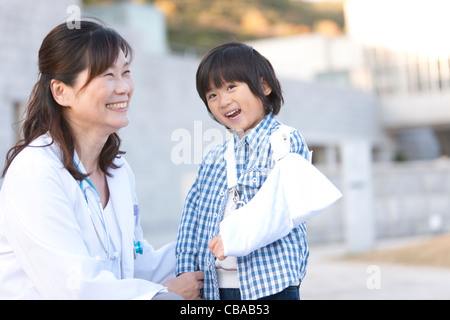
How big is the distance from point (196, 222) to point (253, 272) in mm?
426

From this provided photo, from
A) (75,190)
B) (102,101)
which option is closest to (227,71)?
(102,101)

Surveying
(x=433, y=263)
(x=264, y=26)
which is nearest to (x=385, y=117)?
(x=433, y=263)

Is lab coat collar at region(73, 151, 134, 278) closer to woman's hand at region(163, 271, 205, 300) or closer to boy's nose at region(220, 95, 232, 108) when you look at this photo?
woman's hand at region(163, 271, 205, 300)

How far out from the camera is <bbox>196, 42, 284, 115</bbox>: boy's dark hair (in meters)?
2.99

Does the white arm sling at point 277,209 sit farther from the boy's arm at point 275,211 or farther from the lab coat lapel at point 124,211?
the lab coat lapel at point 124,211

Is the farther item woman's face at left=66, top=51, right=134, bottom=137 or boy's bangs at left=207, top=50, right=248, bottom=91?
boy's bangs at left=207, top=50, right=248, bottom=91

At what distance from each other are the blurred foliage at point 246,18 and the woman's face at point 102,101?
157 feet

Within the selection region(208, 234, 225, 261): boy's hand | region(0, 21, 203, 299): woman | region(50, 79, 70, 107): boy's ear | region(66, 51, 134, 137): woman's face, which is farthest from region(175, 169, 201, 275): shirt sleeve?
→ region(50, 79, 70, 107): boy's ear

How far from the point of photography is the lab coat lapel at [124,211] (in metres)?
2.71

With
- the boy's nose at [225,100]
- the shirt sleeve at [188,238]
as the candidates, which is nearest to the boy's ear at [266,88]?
the boy's nose at [225,100]

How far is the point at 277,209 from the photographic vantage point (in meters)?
2.56

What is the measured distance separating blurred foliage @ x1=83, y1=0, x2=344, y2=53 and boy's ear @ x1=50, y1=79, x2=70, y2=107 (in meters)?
47.9

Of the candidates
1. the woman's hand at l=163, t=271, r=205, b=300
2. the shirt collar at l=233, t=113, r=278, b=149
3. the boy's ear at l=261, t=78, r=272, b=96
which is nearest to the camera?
the woman's hand at l=163, t=271, r=205, b=300

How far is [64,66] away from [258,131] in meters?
0.79
